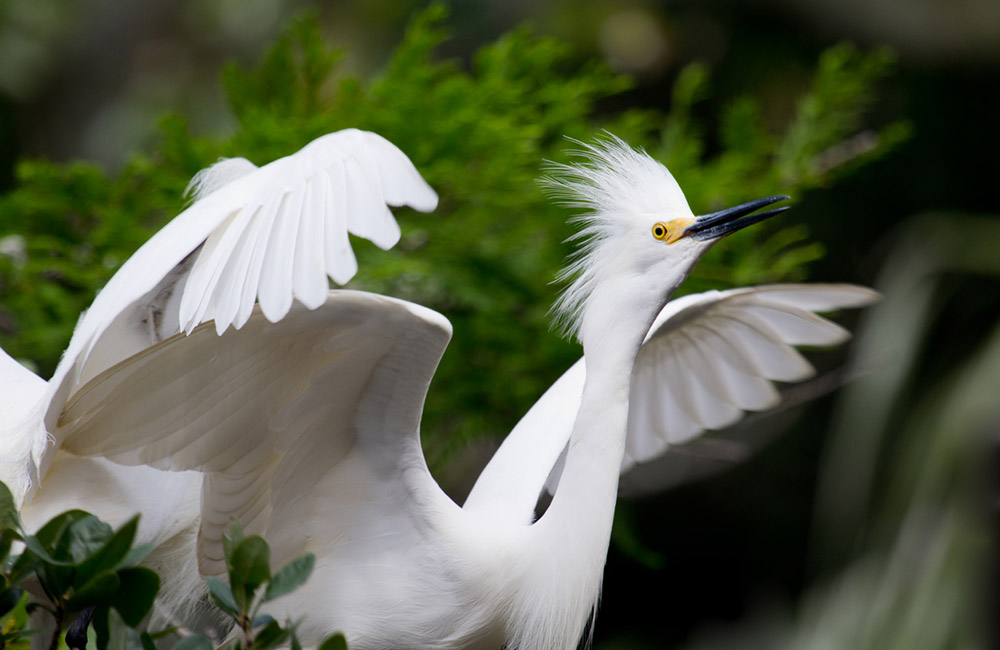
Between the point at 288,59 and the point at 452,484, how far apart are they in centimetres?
174

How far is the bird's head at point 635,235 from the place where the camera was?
3.92ft

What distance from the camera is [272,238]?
0.89m

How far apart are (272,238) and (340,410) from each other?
0.32 metres

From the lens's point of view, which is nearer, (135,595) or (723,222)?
(135,595)

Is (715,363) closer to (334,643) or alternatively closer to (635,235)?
(635,235)

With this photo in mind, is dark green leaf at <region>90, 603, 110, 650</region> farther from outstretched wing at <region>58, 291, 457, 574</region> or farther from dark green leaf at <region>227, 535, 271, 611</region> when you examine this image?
outstretched wing at <region>58, 291, 457, 574</region>

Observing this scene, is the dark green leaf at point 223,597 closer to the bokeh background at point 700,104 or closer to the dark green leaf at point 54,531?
the dark green leaf at point 54,531

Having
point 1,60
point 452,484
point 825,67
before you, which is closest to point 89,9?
point 1,60

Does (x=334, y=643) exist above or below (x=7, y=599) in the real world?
below

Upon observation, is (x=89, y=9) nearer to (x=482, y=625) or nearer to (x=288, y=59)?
(x=288, y=59)

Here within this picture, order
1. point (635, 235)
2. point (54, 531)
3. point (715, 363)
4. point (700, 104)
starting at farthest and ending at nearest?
1. point (700, 104)
2. point (715, 363)
3. point (635, 235)
4. point (54, 531)

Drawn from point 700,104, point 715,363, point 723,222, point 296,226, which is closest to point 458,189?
point 715,363

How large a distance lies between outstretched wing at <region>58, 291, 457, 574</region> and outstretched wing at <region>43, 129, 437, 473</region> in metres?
0.08

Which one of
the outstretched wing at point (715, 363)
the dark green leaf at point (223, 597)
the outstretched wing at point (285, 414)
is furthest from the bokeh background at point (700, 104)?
the dark green leaf at point (223, 597)
